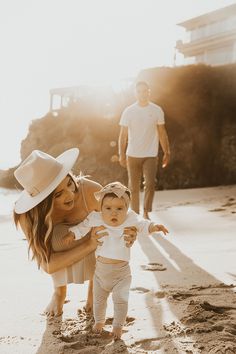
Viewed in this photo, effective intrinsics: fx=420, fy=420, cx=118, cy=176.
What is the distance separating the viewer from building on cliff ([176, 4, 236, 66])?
30.0 m

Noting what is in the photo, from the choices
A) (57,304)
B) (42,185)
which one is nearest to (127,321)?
(57,304)

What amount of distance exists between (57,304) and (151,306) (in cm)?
60

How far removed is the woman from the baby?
0.14 m

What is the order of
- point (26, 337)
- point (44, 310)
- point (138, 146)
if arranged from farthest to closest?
1. point (138, 146)
2. point (44, 310)
3. point (26, 337)

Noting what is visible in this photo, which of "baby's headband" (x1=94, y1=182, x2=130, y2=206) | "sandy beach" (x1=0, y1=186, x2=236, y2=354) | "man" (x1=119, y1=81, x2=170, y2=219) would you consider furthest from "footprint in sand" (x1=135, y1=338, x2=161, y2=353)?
"man" (x1=119, y1=81, x2=170, y2=219)

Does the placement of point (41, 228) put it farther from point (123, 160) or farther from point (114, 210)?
point (123, 160)

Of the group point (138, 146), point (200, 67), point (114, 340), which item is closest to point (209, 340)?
point (114, 340)

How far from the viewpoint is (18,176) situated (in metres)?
2.67

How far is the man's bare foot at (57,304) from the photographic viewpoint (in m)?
2.63

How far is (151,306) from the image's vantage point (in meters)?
2.69

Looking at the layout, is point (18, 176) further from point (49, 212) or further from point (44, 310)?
point (44, 310)

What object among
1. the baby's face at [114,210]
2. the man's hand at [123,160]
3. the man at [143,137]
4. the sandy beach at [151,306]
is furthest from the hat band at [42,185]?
the man's hand at [123,160]

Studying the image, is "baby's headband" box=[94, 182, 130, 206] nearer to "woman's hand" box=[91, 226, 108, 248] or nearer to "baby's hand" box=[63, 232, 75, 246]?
"woman's hand" box=[91, 226, 108, 248]

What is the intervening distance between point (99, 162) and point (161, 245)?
10244 millimetres
